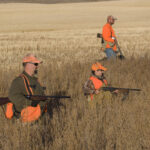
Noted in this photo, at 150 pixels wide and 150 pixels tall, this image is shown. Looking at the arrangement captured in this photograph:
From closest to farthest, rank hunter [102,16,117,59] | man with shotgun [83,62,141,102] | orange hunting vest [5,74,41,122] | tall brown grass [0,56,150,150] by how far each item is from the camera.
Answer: tall brown grass [0,56,150,150] < orange hunting vest [5,74,41,122] < man with shotgun [83,62,141,102] < hunter [102,16,117,59]

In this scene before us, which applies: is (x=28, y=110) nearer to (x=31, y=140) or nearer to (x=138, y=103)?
(x=31, y=140)

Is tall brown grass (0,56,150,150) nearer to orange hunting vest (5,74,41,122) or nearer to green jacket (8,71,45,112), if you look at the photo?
orange hunting vest (5,74,41,122)

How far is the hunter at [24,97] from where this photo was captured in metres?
4.09

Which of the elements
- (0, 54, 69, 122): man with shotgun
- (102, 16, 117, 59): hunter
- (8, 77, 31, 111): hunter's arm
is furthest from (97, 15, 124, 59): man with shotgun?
(8, 77, 31, 111): hunter's arm

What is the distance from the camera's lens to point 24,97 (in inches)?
161

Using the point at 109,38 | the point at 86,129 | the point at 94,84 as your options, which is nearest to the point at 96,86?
the point at 94,84

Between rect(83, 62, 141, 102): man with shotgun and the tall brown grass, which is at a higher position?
rect(83, 62, 141, 102): man with shotgun

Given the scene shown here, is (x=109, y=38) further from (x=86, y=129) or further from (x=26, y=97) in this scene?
(x=86, y=129)

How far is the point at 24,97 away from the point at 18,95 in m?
0.08

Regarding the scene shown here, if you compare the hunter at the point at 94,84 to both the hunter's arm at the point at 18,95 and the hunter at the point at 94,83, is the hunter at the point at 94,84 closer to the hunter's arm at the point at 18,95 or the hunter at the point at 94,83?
the hunter at the point at 94,83

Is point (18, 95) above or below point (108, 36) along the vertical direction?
below

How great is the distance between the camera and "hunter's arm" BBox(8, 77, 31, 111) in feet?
13.4

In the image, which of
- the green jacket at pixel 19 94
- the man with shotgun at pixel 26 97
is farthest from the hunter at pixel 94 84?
the green jacket at pixel 19 94

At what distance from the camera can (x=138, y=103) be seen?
16.6ft
